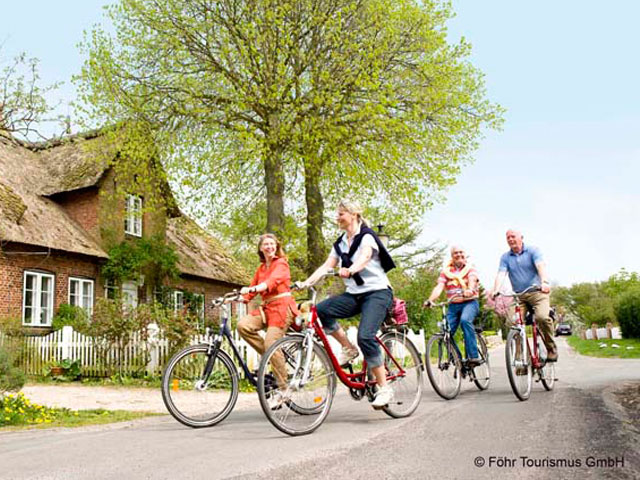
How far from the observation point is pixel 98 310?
15.4 m

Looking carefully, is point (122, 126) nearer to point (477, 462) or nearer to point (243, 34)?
point (243, 34)

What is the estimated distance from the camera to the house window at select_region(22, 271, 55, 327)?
63.7 ft

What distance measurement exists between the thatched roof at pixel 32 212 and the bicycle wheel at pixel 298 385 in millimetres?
14269

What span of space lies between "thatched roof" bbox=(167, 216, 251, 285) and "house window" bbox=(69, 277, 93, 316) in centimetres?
441

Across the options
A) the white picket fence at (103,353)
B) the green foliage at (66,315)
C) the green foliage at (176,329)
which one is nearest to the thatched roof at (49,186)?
the green foliage at (66,315)

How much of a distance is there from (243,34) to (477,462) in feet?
52.9

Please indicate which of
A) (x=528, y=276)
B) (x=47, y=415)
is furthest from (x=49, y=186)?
(x=528, y=276)

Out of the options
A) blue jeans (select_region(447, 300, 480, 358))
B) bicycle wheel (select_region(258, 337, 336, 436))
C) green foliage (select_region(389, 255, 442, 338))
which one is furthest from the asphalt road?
green foliage (select_region(389, 255, 442, 338))

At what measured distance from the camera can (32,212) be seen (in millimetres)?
20328

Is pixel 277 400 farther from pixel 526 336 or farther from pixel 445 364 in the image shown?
pixel 526 336

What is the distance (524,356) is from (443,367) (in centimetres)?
101

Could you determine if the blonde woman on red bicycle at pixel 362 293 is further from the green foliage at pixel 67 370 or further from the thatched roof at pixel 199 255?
the thatched roof at pixel 199 255

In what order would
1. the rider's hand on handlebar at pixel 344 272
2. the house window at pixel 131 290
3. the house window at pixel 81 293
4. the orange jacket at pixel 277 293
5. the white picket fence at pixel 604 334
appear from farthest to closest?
the white picket fence at pixel 604 334
the house window at pixel 131 290
the house window at pixel 81 293
the orange jacket at pixel 277 293
the rider's hand on handlebar at pixel 344 272

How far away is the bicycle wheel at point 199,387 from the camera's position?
260 inches
